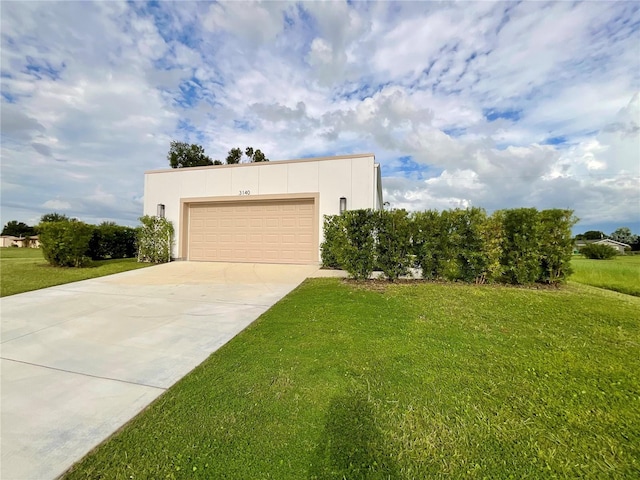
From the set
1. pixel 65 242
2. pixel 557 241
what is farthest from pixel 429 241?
pixel 65 242

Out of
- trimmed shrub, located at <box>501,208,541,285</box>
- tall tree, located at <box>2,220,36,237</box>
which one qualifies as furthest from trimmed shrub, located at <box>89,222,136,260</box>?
tall tree, located at <box>2,220,36,237</box>

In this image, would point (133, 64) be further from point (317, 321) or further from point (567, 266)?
point (567, 266)

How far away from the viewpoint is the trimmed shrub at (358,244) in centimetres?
670

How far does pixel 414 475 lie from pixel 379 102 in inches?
Result: 511

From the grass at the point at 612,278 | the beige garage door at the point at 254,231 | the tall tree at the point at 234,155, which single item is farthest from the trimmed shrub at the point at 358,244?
the tall tree at the point at 234,155

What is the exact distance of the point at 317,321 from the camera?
3.99 metres

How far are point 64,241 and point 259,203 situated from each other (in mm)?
6485

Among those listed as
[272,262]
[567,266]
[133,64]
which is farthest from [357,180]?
[133,64]

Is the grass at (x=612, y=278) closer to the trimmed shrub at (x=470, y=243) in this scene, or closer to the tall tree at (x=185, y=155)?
the trimmed shrub at (x=470, y=243)

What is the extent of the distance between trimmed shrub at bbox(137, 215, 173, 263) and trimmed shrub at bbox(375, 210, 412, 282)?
29.2ft

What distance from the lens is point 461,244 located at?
21.5ft

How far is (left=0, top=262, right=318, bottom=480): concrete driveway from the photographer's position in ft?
6.37

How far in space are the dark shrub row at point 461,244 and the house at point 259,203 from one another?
130 inches

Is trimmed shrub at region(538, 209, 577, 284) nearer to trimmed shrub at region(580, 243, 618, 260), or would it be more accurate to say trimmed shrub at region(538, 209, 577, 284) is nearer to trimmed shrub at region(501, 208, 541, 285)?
trimmed shrub at region(501, 208, 541, 285)
